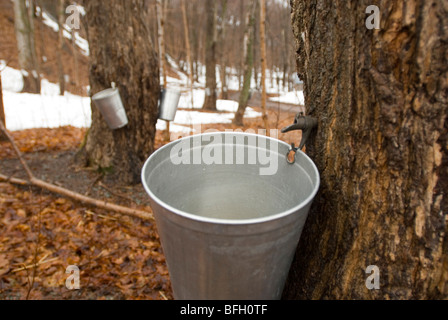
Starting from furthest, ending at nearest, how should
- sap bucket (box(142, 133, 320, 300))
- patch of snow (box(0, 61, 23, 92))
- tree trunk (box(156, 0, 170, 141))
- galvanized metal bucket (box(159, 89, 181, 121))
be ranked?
patch of snow (box(0, 61, 23, 92))
tree trunk (box(156, 0, 170, 141))
galvanized metal bucket (box(159, 89, 181, 121))
sap bucket (box(142, 133, 320, 300))

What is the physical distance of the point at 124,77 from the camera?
3393 mm

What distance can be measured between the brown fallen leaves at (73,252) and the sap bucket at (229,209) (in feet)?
4.47

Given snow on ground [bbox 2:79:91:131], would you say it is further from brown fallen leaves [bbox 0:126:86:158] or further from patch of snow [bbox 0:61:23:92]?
patch of snow [bbox 0:61:23:92]

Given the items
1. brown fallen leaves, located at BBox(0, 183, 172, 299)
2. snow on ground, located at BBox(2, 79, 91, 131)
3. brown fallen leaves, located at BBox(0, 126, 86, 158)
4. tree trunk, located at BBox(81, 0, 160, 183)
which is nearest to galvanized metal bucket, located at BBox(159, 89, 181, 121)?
tree trunk, located at BBox(81, 0, 160, 183)

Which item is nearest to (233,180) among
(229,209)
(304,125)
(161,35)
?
(229,209)

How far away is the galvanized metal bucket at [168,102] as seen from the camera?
3592mm

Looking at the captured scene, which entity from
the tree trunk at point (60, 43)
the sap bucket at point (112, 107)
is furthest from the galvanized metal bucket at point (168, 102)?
the tree trunk at point (60, 43)

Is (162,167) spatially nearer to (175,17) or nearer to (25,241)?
(25,241)

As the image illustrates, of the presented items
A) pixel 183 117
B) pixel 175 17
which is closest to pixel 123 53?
pixel 183 117

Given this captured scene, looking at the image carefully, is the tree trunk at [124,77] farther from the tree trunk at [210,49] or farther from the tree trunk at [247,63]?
the tree trunk at [210,49]

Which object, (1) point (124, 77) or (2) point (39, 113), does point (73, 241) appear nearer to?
(1) point (124, 77)

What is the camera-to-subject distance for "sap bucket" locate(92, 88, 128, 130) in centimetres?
304

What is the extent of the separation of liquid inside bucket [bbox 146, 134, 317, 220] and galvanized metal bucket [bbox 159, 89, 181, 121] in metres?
2.57

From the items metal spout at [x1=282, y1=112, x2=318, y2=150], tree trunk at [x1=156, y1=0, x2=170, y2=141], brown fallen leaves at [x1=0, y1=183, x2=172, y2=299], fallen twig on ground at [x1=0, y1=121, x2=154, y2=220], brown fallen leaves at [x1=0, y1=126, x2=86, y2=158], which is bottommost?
brown fallen leaves at [x1=0, y1=183, x2=172, y2=299]
